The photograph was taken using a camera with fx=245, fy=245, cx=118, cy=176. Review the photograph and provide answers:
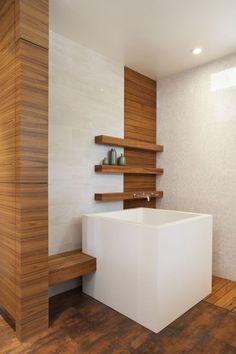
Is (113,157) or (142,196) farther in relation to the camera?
(142,196)

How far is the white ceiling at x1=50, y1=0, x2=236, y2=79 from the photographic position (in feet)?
7.13

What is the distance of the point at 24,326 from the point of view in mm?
1870

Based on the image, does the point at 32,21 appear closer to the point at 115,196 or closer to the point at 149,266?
the point at 115,196

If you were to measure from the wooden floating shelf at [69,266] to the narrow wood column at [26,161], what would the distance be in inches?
6.6

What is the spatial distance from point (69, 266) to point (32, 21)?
209 cm

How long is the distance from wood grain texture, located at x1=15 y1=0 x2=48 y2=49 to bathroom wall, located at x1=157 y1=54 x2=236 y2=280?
2.14 m

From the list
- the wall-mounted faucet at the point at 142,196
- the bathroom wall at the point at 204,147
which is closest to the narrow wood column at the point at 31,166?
the wall-mounted faucet at the point at 142,196

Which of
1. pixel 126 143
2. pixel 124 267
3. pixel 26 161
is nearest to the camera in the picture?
pixel 26 161

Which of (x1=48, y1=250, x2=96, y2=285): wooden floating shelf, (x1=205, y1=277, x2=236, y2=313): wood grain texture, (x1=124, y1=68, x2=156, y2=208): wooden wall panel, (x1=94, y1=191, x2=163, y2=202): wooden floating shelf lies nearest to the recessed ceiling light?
(x1=124, y1=68, x2=156, y2=208): wooden wall panel

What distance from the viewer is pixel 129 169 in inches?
128

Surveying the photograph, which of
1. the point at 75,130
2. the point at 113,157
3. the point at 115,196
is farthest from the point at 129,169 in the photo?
the point at 75,130

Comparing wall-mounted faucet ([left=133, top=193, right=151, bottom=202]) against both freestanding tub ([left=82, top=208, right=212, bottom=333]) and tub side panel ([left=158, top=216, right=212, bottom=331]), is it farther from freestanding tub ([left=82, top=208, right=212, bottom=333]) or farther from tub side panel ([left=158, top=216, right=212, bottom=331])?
tub side panel ([left=158, top=216, right=212, bottom=331])

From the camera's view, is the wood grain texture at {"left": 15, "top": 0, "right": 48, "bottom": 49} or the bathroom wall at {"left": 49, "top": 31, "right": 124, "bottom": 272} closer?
the wood grain texture at {"left": 15, "top": 0, "right": 48, "bottom": 49}

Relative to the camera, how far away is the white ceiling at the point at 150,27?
2.17m
